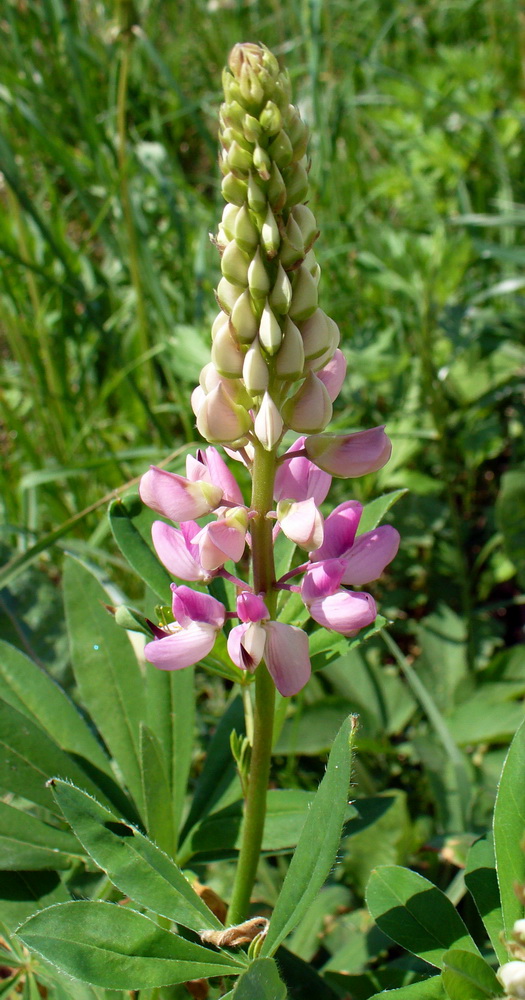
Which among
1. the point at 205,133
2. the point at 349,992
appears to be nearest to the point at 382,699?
the point at 349,992

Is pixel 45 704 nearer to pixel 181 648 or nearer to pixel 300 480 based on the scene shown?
pixel 181 648

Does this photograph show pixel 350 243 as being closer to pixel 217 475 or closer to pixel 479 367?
pixel 479 367

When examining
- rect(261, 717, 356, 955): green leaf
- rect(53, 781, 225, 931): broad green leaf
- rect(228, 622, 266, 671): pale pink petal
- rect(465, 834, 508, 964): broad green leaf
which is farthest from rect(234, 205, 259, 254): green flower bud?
rect(465, 834, 508, 964): broad green leaf

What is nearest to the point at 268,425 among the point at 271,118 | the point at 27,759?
the point at 271,118

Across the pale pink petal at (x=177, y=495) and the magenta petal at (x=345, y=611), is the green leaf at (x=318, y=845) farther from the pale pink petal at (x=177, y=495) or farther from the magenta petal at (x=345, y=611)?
the pale pink petal at (x=177, y=495)

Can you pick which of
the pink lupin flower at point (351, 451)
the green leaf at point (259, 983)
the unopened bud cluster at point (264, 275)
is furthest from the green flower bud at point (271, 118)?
the green leaf at point (259, 983)
